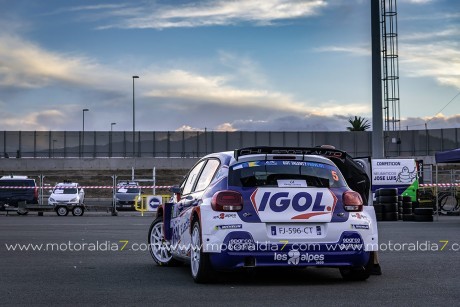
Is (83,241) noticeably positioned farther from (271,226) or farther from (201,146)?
(201,146)

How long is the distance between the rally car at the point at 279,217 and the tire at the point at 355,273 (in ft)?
0.04

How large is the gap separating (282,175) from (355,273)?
1.49 meters

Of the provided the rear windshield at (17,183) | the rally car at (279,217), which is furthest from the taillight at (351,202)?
the rear windshield at (17,183)

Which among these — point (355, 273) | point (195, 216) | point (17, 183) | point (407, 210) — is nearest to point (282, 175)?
point (195, 216)

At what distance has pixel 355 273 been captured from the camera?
33.6 ft

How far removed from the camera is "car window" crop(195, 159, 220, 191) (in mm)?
10531

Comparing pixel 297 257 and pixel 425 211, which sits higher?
pixel 425 211

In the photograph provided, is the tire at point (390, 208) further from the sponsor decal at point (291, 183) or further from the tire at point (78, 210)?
the sponsor decal at point (291, 183)

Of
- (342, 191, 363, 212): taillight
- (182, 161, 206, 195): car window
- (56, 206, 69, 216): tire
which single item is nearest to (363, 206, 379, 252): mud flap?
(342, 191, 363, 212): taillight

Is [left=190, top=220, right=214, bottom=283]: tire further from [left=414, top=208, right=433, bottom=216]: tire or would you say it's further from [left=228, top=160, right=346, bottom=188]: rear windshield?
[left=414, top=208, right=433, bottom=216]: tire

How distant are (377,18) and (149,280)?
103 feet

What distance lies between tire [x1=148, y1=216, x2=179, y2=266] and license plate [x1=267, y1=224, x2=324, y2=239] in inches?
117

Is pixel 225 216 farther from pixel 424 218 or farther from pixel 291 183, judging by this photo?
pixel 424 218

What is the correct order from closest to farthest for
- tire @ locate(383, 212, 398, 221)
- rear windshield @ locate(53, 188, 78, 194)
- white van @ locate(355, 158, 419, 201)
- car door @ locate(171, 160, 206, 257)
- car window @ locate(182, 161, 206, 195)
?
car door @ locate(171, 160, 206, 257), car window @ locate(182, 161, 206, 195), tire @ locate(383, 212, 398, 221), white van @ locate(355, 158, 419, 201), rear windshield @ locate(53, 188, 78, 194)
